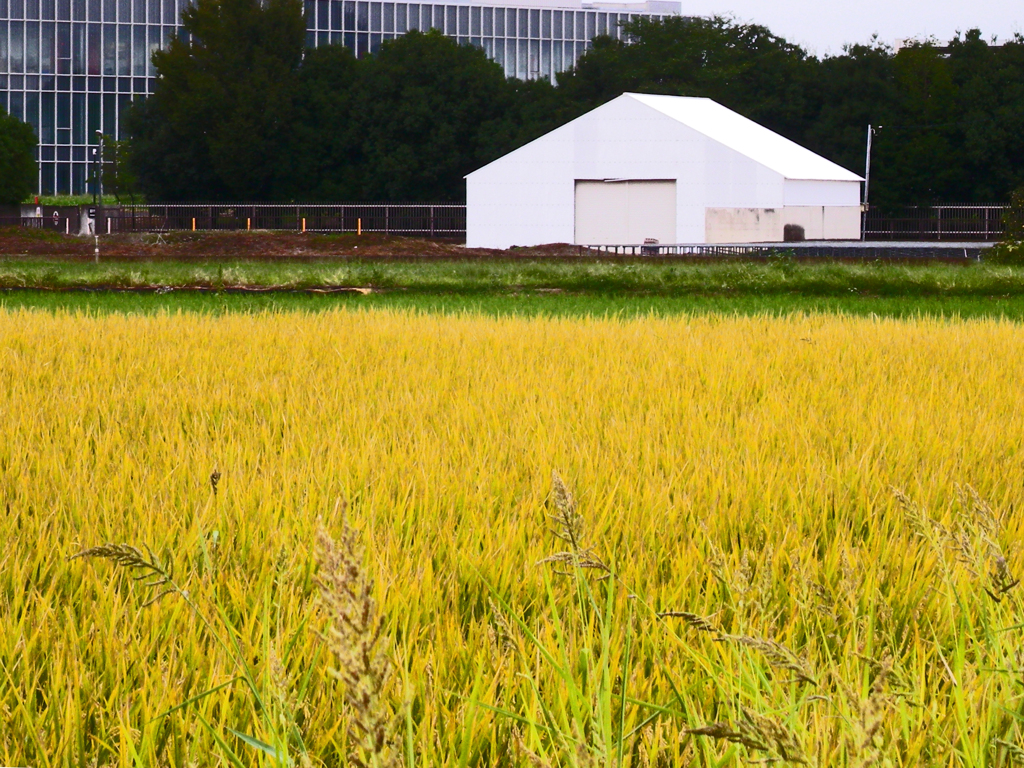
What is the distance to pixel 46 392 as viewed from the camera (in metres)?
6.10

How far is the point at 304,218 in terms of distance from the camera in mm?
Answer: 55531

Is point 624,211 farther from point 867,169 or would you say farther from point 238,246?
point 867,169

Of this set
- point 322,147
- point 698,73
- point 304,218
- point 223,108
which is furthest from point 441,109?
point 698,73

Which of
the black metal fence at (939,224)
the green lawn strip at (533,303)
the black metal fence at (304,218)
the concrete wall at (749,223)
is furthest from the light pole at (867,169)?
the green lawn strip at (533,303)

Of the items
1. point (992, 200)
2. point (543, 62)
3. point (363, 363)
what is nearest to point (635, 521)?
point (363, 363)

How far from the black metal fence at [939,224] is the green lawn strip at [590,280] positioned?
3390 cm

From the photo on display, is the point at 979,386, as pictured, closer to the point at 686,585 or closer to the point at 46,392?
the point at 686,585

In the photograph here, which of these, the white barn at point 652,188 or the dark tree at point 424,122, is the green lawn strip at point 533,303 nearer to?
the white barn at point 652,188

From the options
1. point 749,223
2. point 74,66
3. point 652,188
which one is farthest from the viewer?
point 74,66

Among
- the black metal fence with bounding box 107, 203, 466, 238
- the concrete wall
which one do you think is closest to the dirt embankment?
the concrete wall

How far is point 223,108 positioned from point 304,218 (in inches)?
341

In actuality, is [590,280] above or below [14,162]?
below

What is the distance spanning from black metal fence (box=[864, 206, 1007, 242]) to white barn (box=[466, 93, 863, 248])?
6194 millimetres

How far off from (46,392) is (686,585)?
4.11 metres
